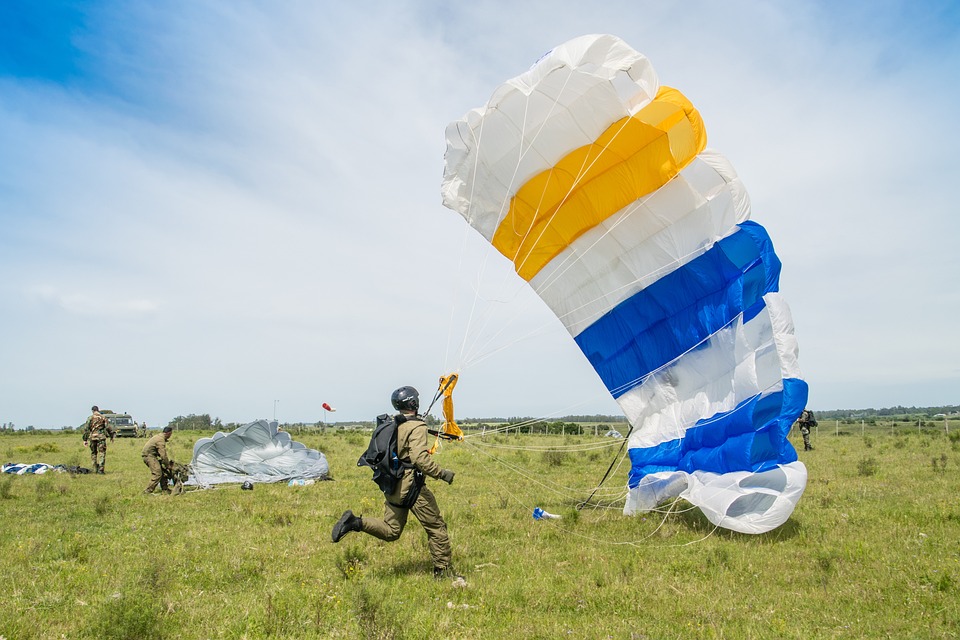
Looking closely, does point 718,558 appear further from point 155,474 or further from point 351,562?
point 155,474

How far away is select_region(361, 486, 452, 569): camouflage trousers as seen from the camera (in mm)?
5781

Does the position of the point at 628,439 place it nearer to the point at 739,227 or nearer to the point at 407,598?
the point at 739,227

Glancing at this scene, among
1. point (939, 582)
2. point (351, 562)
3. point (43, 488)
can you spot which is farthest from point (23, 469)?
point (939, 582)

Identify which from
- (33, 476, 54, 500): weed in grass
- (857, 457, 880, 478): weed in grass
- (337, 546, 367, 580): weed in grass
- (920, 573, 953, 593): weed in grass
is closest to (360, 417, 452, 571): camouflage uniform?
(337, 546, 367, 580): weed in grass

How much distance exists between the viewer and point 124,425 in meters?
35.0

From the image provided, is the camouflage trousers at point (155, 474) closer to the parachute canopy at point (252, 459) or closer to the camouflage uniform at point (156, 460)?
the camouflage uniform at point (156, 460)

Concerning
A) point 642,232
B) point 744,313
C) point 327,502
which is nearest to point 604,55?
point 642,232

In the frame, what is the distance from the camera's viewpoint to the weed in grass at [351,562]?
582 cm

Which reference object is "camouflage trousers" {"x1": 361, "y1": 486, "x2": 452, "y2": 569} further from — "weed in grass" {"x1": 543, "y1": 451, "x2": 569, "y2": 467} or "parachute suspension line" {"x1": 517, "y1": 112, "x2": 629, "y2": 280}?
"weed in grass" {"x1": 543, "y1": 451, "x2": 569, "y2": 467}

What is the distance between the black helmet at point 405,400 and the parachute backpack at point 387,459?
19 cm

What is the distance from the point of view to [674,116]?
22.9 feet

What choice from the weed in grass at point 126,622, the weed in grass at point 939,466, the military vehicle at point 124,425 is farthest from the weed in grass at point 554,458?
the military vehicle at point 124,425

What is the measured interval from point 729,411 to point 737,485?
894 mm

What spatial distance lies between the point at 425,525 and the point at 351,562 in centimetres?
91
